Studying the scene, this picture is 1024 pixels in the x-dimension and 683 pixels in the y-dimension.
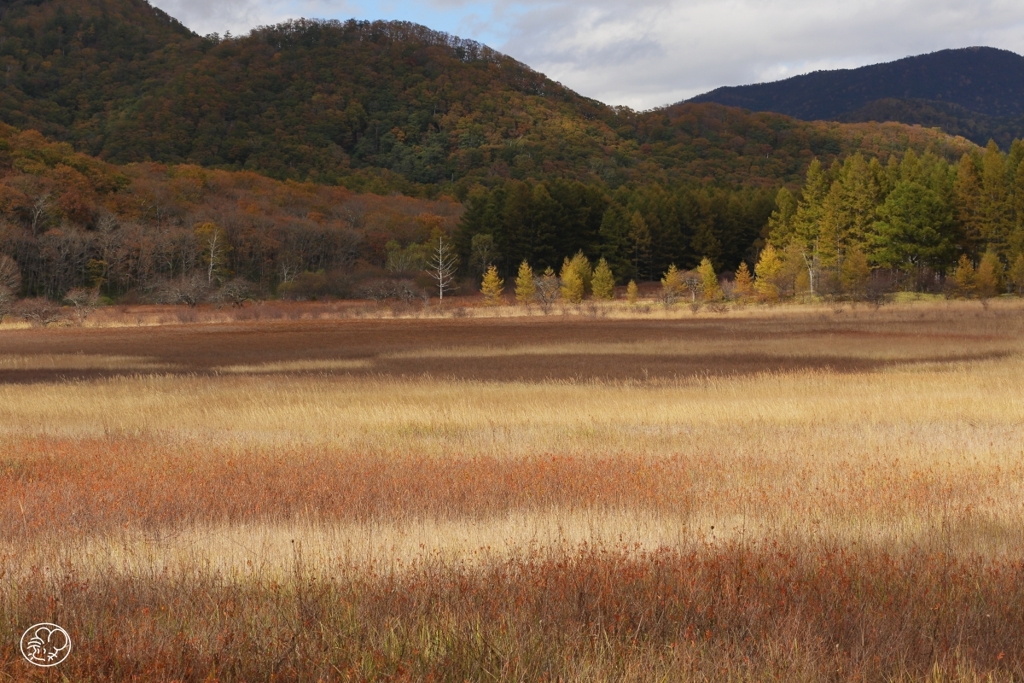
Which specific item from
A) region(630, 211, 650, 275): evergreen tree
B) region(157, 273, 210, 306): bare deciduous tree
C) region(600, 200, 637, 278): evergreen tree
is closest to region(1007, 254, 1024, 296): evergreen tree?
region(630, 211, 650, 275): evergreen tree

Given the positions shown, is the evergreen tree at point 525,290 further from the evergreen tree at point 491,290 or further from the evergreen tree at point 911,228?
the evergreen tree at point 911,228

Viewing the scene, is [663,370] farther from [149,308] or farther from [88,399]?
[149,308]

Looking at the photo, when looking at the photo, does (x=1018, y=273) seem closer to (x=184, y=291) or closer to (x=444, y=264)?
(x=444, y=264)

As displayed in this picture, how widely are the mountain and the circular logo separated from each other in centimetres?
14355

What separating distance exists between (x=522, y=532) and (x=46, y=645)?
4578 millimetres

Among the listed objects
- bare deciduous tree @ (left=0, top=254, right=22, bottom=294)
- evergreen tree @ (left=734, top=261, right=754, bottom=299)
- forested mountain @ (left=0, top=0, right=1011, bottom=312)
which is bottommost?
evergreen tree @ (left=734, top=261, right=754, bottom=299)

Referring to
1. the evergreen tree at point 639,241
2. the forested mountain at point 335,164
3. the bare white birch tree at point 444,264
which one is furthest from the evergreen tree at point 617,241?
the bare white birch tree at point 444,264

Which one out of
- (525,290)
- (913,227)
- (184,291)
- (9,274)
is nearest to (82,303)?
(9,274)

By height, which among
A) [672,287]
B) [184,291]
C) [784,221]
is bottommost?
[672,287]

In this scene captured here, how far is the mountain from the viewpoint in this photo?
154000 mm

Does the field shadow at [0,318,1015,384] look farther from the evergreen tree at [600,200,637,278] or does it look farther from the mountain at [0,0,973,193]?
the mountain at [0,0,973,193]

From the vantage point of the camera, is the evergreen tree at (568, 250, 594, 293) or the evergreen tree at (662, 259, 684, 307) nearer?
the evergreen tree at (662, 259, 684, 307)

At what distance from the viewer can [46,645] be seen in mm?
5461

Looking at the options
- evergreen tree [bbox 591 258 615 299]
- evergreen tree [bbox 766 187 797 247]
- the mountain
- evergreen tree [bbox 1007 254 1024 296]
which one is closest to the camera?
evergreen tree [bbox 1007 254 1024 296]
